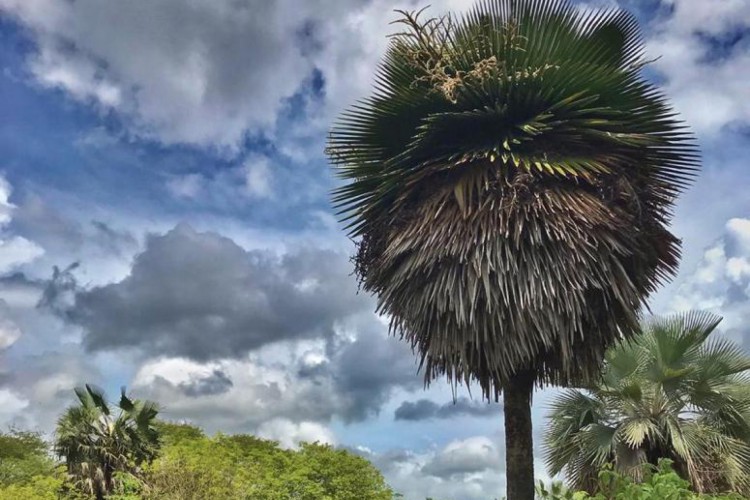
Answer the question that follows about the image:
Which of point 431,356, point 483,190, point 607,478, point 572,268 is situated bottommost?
point 607,478

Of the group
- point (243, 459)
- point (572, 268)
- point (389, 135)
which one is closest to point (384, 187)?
point (389, 135)

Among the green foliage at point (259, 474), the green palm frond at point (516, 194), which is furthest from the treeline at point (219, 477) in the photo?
the green palm frond at point (516, 194)

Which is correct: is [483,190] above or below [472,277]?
above

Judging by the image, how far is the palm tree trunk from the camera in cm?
951

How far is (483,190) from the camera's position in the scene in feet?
32.6

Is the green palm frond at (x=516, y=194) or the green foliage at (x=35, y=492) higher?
the green palm frond at (x=516, y=194)

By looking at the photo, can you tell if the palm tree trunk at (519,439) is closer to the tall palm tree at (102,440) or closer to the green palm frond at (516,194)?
the green palm frond at (516,194)

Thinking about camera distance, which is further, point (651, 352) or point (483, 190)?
point (651, 352)

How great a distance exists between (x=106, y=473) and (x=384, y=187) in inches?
545

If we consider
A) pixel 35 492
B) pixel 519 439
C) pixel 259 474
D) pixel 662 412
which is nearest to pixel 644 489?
pixel 519 439

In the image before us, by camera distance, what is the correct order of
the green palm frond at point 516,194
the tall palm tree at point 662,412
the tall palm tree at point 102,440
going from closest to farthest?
the green palm frond at point 516,194, the tall palm tree at point 662,412, the tall palm tree at point 102,440

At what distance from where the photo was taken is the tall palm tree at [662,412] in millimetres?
15328

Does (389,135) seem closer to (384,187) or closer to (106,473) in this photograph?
(384,187)

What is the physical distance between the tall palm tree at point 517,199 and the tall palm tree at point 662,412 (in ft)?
19.0
